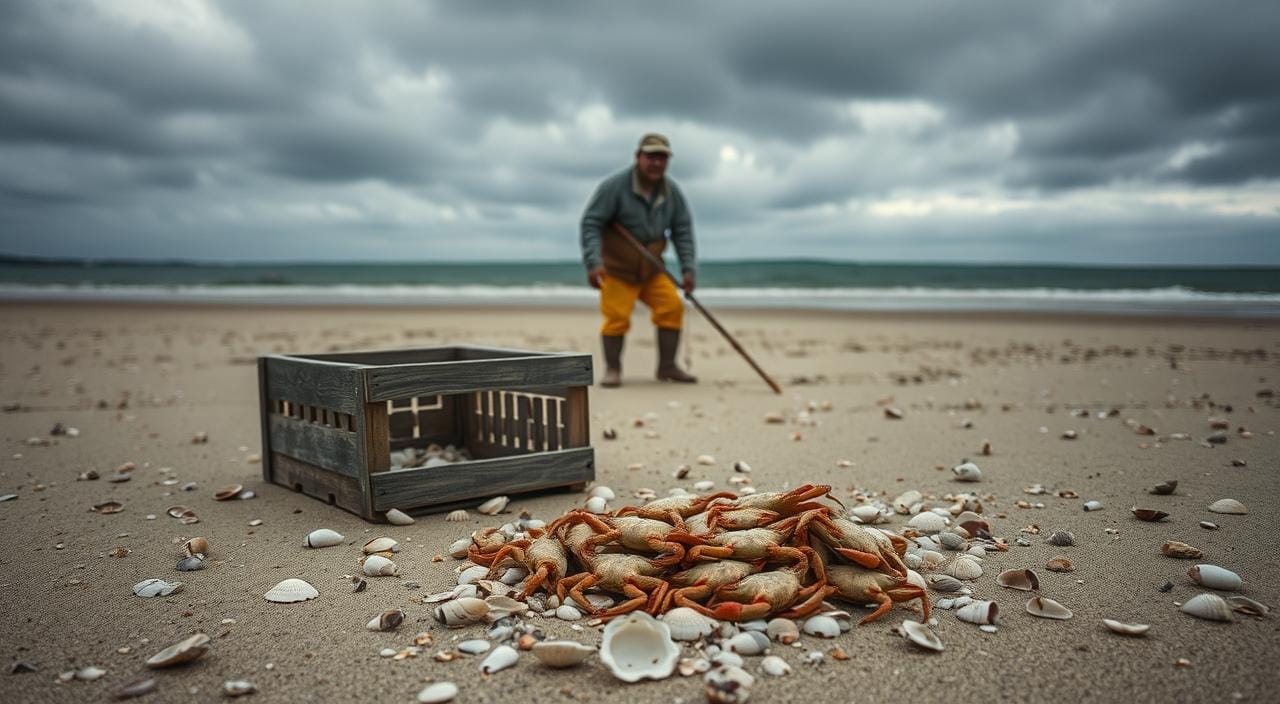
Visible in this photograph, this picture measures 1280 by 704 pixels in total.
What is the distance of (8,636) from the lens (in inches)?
97.3

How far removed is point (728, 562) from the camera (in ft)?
8.54

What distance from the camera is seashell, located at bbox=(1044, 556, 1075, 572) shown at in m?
2.97

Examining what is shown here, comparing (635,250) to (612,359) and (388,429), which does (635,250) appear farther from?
(388,429)

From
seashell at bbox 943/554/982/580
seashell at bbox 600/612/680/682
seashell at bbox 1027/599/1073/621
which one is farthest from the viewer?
seashell at bbox 943/554/982/580

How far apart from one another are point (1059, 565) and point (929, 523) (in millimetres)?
565

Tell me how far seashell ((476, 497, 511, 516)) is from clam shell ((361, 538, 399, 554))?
582 millimetres

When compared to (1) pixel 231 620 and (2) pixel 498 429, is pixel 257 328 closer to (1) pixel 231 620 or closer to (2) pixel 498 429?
(2) pixel 498 429

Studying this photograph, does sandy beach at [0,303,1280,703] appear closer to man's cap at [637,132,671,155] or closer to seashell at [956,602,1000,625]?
seashell at [956,602,1000,625]

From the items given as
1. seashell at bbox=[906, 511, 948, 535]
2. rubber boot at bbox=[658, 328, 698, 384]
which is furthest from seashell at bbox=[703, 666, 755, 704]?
rubber boot at bbox=[658, 328, 698, 384]

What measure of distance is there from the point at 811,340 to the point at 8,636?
1169 cm

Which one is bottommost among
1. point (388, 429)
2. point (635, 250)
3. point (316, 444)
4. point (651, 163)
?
point (316, 444)

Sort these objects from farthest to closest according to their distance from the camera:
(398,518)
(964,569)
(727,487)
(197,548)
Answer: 1. (727,487)
2. (398,518)
3. (197,548)
4. (964,569)

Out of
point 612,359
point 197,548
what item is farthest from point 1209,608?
point 612,359

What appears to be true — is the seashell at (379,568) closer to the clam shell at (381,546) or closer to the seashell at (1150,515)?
the clam shell at (381,546)
